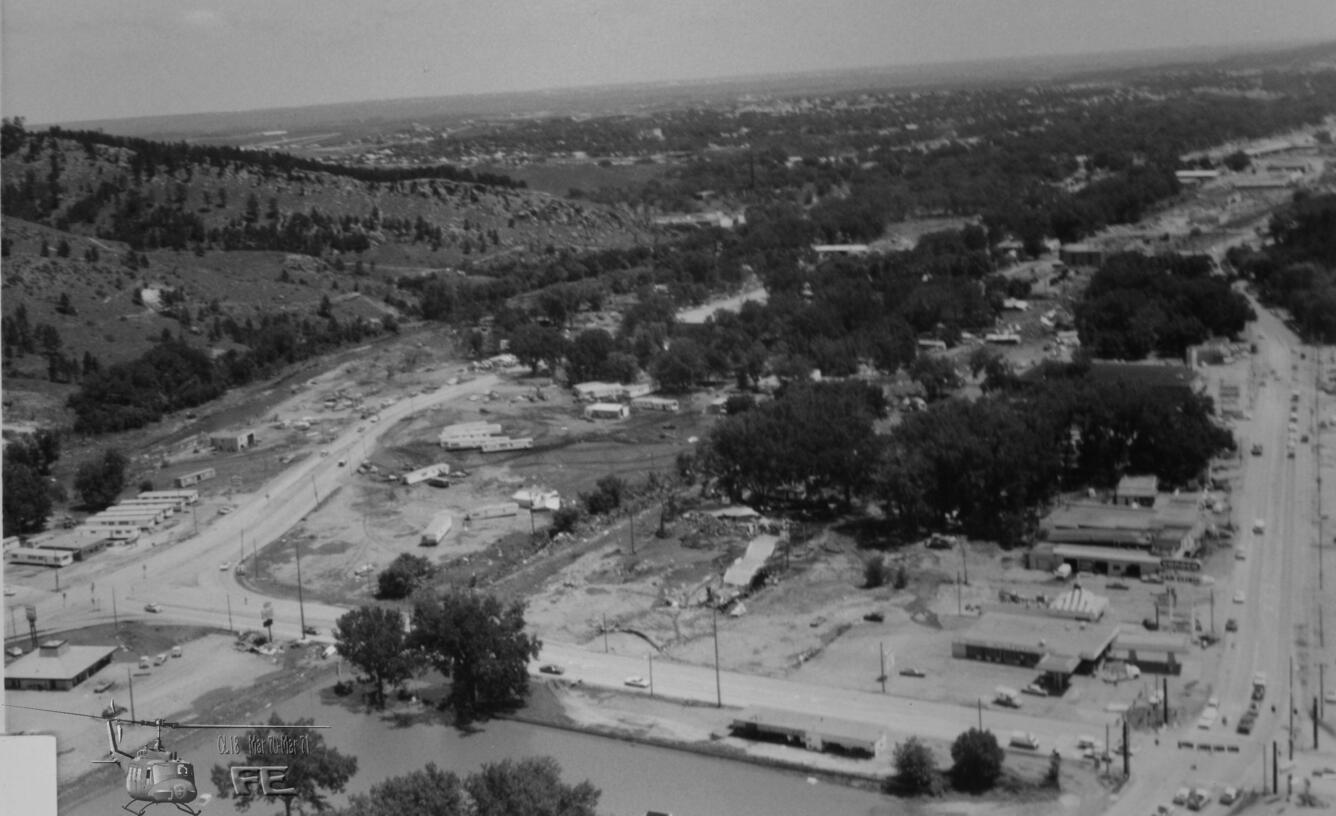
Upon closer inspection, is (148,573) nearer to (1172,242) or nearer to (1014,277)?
(1014,277)

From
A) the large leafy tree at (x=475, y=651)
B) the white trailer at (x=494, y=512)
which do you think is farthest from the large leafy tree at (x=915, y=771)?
the white trailer at (x=494, y=512)

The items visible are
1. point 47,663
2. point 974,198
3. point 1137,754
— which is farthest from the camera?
point 974,198

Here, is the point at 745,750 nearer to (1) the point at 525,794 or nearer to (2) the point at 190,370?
(1) the point at 525,794

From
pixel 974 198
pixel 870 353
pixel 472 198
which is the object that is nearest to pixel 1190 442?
pixel 870 353

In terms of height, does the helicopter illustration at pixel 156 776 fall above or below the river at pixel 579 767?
above

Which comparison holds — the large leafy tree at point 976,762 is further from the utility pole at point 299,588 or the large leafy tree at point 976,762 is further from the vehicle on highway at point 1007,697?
the utility pole at point 299,588

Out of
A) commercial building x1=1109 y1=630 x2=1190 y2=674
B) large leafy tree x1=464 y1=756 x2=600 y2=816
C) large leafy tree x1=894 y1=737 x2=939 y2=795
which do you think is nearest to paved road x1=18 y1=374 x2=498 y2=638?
large leafy tree x1=464 y1=756 x2=600 y2=816
